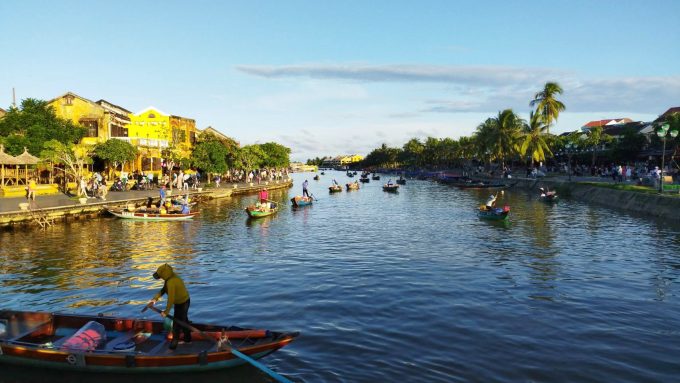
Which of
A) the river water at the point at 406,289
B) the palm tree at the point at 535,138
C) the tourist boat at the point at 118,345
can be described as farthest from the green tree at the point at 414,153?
the tourist boat at the point at 118,345

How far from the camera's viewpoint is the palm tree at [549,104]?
87250 mm

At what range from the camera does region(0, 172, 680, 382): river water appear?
487 inches

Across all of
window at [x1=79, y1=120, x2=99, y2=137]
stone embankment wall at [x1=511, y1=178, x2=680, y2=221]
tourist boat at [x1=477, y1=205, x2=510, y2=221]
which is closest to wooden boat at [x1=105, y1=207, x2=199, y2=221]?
tourist boat at [x1=477, y1=205, x2=510, y2=221]

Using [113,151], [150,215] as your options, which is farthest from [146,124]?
[150,215]

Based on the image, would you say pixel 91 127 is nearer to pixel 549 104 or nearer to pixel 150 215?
pixel 150 215

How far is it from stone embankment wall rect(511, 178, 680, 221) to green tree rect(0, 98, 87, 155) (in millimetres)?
59884

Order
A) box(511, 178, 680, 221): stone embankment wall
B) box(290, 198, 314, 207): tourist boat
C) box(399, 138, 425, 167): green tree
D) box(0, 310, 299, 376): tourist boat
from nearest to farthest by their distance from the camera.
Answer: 1. box(0, 310, 299, 376): tourist boat
2. box(511, 178, 680, 221): stone embankment wall
3. box(290, 198, 314, 207): tourist boat
4. box(399, 138, 425, 167): green tree

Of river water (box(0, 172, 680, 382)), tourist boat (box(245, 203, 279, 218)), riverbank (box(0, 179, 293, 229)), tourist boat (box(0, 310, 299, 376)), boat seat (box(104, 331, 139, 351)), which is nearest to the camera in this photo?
tourist boat (box(0, 310, 299, 376))

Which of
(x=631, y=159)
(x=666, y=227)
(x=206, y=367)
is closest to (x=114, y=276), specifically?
(x=206, y=367)

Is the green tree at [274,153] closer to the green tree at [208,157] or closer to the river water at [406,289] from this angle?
the green tree at [208,157]

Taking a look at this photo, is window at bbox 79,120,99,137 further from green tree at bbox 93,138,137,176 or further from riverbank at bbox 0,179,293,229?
riverbank at bbox 0,179,293,229

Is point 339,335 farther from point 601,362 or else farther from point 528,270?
point 528,270

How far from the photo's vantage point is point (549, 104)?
8762 centimetres

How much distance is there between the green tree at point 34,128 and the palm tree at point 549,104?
7570 cm
